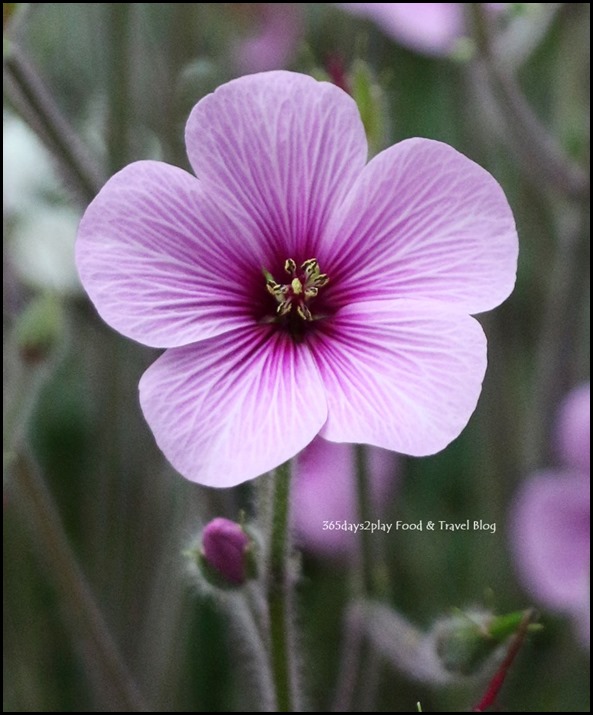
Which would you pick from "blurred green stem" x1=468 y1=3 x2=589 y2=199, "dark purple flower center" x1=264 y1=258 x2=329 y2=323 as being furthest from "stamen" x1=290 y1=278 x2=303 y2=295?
"blurred green stem" x1=468 y1=3 x2=589 y2=199

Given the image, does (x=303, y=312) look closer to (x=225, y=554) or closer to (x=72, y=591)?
(x=225, y=554)

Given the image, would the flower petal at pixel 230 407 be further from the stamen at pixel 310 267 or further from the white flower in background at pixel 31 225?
the white flower in background at pixel 31 225

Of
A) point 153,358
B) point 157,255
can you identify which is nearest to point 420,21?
point 153,358

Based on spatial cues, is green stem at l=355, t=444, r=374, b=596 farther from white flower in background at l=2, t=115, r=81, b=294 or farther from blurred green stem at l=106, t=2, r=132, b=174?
white flower in background at l=2, t=115, r=81, b=294

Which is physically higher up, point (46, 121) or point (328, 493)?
point (46, 121)

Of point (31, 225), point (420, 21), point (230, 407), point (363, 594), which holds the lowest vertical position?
point (363, 594)

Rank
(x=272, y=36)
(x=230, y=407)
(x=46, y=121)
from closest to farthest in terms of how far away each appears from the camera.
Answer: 1. (x=230, y=407)
2. (x=46, y=121)
3. (x=272, y=36)

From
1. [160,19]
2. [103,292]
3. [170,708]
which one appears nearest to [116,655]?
[170,708]
